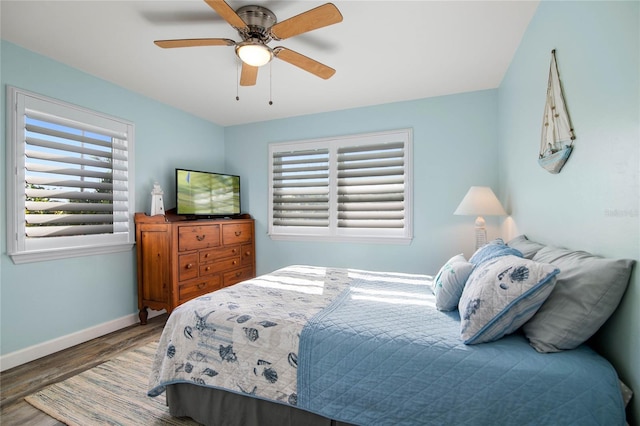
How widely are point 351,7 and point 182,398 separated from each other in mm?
2607

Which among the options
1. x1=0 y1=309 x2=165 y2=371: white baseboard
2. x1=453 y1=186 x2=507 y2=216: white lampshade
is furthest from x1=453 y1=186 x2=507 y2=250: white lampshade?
x1=0 y1=309 x2=165 y2=371: white baseboard

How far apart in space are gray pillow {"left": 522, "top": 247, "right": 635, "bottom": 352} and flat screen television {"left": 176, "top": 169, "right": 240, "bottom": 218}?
3435 mm

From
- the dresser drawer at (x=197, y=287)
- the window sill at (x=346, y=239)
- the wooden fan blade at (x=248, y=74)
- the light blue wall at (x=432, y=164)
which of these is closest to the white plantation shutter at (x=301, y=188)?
the window sill at (x=346, y=239)

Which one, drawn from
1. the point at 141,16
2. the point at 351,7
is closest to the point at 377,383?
the point at 351,7

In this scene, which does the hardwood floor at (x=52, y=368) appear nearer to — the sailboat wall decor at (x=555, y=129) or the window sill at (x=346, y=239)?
the window sill at (x=346, y=239)

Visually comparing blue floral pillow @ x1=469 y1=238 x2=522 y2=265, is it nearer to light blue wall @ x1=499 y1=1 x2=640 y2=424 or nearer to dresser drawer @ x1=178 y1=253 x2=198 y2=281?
light blue wall @ x1=499 y1=1 x2=640 y2=424

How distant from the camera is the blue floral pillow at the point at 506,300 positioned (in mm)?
1191

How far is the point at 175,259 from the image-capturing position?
3.08m

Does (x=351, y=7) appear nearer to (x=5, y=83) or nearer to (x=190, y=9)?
(x=190, y=9)

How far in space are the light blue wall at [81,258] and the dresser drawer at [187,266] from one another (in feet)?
1.98

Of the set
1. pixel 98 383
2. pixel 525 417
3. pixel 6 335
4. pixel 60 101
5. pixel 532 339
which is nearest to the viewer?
pixel 525 417

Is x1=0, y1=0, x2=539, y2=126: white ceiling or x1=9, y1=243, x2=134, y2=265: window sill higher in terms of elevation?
x1=0, y1=0, x2=539, y2=126: white ceiling

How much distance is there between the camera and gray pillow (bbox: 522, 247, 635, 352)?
1.11 meters

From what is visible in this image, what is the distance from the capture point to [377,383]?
130 cm
